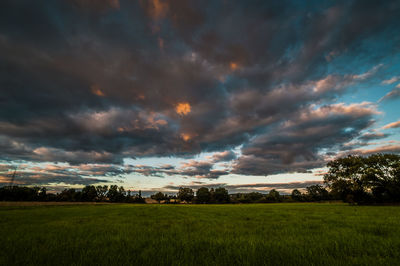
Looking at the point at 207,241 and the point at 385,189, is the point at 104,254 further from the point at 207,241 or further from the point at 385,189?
the point at 385,189

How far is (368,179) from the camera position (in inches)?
1635

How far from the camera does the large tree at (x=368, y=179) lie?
135 feet

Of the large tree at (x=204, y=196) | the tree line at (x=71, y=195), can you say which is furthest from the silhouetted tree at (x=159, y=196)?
the large tree at (x=204, y=196)

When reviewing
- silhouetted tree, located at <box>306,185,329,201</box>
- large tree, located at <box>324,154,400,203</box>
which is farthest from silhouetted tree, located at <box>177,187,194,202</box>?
large tree, located at <box>324,154,400,203</box>

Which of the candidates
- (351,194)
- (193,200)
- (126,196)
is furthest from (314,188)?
(126,196)

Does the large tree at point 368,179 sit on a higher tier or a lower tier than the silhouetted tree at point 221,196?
higher

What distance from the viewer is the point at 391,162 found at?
41.9 metres

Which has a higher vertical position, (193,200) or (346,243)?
(346,243)

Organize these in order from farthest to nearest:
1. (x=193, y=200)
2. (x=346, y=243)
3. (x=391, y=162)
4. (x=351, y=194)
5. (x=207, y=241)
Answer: (x=193, y=200) < (x=351, y=194) < (x=391, y=162) < (x=207, y=241) < (x=346, y=243)

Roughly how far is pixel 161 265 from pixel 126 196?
609ft

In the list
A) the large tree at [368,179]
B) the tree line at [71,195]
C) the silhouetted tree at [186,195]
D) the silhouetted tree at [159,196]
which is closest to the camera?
the large tree at [368,179]

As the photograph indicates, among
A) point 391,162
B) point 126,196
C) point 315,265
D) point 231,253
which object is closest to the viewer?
point 315,265

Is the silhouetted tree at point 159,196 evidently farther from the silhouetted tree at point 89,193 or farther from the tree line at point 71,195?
the silhouetted tree at point 89,193

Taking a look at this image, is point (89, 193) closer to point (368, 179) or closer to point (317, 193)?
point (368, 179)
